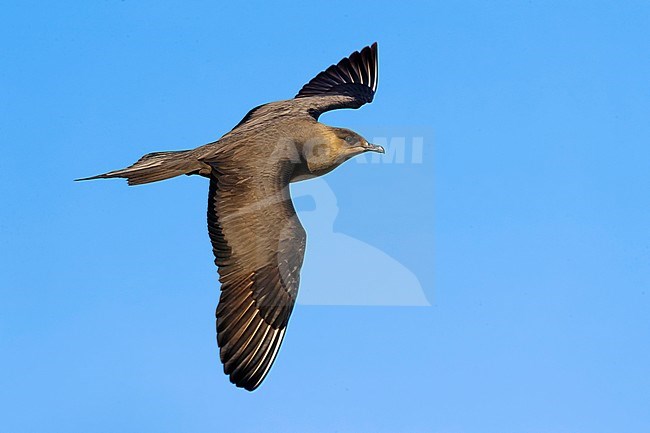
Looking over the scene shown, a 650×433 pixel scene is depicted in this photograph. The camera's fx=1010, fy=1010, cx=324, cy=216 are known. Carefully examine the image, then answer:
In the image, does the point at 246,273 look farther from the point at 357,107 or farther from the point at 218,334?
the point at 357,107

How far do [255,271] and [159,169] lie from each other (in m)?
2.05

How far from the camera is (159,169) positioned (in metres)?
12.2

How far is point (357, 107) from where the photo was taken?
608 inches

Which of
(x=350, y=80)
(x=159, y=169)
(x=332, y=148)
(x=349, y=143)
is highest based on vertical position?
(x=350, y=80)

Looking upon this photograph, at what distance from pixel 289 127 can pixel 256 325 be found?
282cm

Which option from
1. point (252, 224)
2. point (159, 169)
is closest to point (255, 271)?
point (252, 224)

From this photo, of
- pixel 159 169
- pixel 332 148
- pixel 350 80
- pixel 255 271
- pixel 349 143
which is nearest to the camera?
pixel 255 271

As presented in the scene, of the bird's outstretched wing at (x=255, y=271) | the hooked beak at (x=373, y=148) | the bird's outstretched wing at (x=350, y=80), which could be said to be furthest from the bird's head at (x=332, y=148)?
the bird's outstretched wing at (x=350, y=80)

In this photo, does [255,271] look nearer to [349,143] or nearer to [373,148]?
[349,143]

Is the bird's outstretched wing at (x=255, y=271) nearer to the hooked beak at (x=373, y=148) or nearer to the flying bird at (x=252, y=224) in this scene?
the flying bird at (x=252, y=224)

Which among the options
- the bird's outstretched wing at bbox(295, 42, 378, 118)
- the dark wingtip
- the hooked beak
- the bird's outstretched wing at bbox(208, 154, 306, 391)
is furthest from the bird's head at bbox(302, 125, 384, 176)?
the dark wingtip

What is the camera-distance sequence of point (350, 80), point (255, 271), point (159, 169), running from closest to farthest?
point (255, 271) < point (159, 169) < point (350, 80)

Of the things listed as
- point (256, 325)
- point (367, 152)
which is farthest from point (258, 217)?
point (367, 152)

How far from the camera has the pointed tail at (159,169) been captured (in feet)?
39.3
